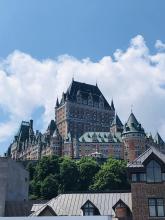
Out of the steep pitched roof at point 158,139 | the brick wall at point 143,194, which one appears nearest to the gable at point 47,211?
the brick wall at point 143,194

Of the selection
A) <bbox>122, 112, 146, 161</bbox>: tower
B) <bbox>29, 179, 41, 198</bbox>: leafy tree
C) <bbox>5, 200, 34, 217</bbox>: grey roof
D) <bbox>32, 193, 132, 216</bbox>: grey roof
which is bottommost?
<bbox>5, 200, 34, 217</bbox>: grey roof

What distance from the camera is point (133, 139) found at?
168750mm

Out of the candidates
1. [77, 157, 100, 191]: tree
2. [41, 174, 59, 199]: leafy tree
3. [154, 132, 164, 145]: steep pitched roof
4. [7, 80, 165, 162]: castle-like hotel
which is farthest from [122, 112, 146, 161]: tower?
[41, 174, 59, 199]: leafy tree

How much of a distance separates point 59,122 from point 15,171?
13212cm

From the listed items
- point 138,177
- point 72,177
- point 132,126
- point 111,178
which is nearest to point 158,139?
point 132,126

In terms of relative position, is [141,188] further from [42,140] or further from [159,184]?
[42,140]

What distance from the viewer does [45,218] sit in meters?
31.5

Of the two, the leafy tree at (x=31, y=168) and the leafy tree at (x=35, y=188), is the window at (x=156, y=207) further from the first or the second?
the leafy tree at (x=31, y=168)

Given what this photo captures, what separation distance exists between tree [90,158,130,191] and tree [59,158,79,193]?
7.94 meters

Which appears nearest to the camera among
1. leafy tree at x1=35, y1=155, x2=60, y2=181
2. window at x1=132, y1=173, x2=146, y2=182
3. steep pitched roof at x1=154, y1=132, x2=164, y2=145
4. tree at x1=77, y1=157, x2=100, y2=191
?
window at x1=132, y1=173, x2=146, y2=182

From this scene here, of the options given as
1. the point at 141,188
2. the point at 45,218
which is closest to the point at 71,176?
the point at 141,188

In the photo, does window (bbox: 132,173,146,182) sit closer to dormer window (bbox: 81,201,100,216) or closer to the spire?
dormer window (bbox: 81,201,100,216)

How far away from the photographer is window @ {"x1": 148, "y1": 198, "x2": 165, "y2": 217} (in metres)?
39.6

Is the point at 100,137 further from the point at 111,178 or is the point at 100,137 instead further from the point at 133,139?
the point at 111,178
